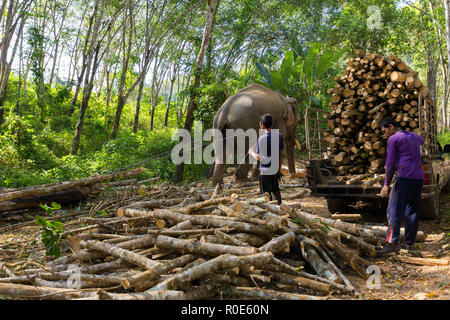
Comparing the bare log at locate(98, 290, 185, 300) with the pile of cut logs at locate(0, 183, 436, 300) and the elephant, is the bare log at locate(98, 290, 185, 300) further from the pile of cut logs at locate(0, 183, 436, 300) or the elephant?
the elephant

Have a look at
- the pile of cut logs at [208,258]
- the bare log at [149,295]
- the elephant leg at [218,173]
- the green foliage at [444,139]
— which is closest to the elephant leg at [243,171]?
the elephant leg at [218,173]

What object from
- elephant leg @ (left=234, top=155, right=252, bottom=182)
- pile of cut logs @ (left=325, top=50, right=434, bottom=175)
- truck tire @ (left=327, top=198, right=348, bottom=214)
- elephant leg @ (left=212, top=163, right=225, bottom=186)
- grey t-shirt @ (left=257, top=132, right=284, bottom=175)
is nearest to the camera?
grey t-shirt @ (left=257, top=132, right=284, bottom=175)

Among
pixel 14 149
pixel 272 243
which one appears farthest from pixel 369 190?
pixel 14 149

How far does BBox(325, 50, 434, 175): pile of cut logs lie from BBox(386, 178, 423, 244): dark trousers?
5.44 ft

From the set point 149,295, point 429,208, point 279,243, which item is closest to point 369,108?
point 429,208

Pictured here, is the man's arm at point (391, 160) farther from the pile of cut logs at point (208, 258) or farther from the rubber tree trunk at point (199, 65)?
the rubber tree trunk at point (199, 65)

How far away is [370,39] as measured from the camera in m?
19.2

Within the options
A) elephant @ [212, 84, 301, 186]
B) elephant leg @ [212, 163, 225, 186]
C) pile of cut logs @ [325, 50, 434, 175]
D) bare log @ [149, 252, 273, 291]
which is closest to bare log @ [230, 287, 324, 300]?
bare log @ [149, 252, 273, 291]

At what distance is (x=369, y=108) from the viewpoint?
759cm

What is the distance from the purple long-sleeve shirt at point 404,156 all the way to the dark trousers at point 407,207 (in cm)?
11

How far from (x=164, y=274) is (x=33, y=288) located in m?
1.20

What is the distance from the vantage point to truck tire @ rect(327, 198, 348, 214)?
7575 mm

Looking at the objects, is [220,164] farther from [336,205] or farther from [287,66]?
[287,66]
